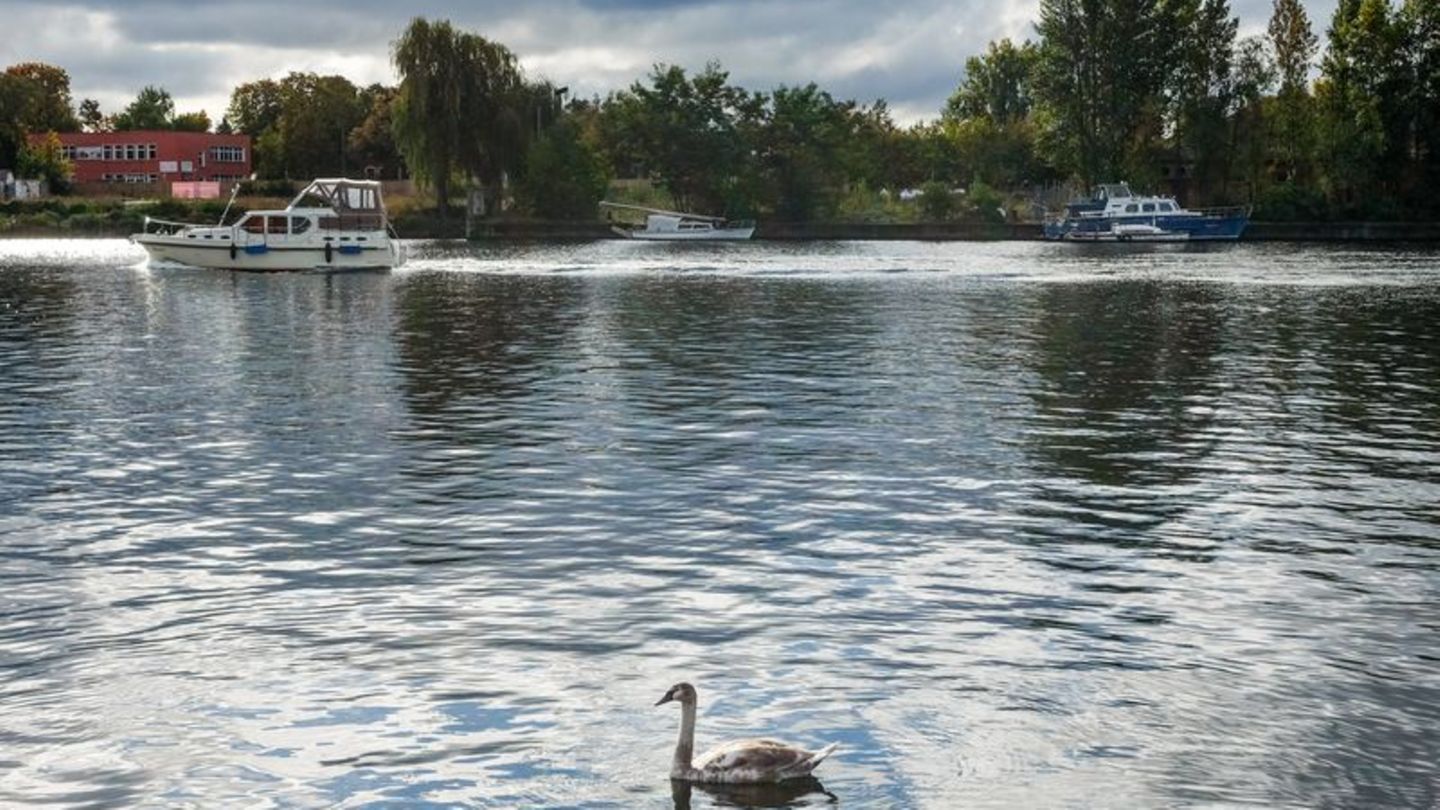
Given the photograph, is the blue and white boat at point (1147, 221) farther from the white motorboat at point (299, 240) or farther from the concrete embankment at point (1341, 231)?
the white motorboat at point (299, 240)

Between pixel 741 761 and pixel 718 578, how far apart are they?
7402 mm

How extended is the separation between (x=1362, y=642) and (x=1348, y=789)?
464 cm

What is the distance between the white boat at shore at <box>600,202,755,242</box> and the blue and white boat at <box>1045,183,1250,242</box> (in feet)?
115

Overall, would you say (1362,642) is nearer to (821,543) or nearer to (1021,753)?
(1021,753)

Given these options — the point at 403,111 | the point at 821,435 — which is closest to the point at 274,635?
the point at 821,435

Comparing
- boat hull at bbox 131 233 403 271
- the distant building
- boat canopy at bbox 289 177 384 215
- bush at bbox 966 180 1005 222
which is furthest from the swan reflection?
the distant building

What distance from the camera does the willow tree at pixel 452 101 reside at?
149750 mm

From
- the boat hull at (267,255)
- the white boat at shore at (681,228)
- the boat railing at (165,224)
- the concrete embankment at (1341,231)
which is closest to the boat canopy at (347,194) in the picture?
the boat hull at (267,255)

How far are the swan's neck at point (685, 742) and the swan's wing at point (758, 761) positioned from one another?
4.3 inches

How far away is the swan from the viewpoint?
13641 mm

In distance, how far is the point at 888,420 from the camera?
3600 centimetres

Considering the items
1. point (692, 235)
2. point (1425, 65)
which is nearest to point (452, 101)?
point (692, 235)

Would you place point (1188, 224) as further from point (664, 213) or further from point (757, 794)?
point (757, 794)

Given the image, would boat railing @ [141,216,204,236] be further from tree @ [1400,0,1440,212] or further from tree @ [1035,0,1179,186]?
tree @ [1400,0,1440,212]
